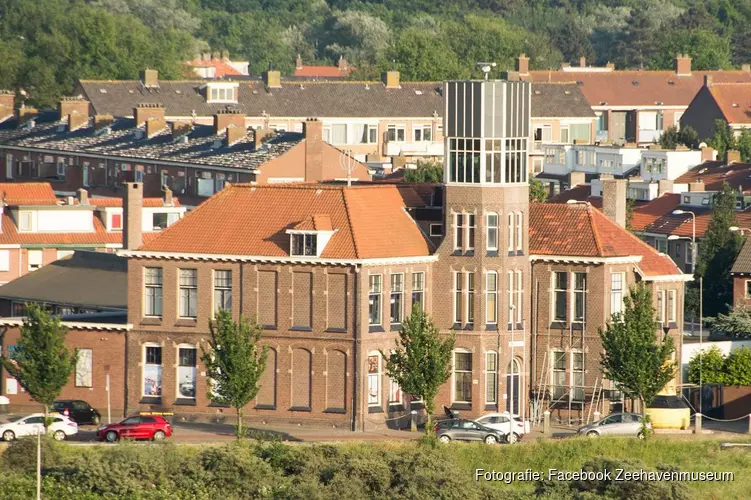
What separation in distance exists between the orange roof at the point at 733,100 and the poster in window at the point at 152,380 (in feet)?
343

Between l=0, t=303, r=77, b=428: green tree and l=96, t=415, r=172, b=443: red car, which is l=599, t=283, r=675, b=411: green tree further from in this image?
l=0, t=303, r=77, b=428: green tree

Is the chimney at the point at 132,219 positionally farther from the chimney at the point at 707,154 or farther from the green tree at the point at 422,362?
the chimney at the point at 707,154

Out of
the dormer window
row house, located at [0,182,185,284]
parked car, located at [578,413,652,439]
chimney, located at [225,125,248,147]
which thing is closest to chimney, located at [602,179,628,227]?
parked car, located at [578,413,652,439]

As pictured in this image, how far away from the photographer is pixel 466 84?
88.1 meters

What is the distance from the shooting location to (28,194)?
11288cm

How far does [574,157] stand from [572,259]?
71.4 metres

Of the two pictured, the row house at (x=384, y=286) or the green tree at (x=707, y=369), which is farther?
the green tree at (x=707, y=369)

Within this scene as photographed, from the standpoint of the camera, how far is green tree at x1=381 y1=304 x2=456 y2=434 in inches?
3314

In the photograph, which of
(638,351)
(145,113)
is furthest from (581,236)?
(145,113)

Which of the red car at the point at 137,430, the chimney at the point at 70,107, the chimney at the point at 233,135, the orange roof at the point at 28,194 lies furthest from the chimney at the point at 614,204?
the chimney at the point at 70,107

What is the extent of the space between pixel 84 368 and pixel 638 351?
815 inches

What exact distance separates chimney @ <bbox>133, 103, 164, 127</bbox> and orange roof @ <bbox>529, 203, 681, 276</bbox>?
203 feet

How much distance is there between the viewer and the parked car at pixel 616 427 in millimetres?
86250

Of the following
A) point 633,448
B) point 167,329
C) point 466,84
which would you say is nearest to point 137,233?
point 167,329
